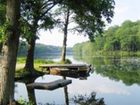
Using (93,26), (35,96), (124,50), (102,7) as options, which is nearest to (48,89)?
(35,96)

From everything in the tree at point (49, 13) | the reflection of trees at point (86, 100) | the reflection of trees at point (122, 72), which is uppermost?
the tree at point (49, 13)

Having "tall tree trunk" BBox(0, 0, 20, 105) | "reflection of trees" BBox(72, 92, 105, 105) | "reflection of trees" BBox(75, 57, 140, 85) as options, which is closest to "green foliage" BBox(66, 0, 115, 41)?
"reflection of trees" BBox(75, 57, 140, 85)

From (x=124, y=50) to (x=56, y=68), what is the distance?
440 ft

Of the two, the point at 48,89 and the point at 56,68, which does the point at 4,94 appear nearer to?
the point at 48,89

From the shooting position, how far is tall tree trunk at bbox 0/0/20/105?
14875 millimetres

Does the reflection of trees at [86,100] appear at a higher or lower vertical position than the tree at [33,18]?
lower

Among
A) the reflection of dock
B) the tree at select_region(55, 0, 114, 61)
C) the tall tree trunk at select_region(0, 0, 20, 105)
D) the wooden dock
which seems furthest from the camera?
the wooden dock

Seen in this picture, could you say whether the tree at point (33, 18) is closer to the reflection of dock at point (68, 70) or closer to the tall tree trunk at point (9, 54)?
the reflection of dock at point (68, 70)

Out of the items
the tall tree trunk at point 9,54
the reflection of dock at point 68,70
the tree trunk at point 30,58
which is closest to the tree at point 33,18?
the tree trunk at point 30,58

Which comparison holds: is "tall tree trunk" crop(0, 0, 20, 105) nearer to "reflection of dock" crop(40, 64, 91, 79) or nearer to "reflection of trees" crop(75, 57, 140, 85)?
"reflection of trees" crop(75, 57, 140, 85)

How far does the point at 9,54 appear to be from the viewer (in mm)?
15008

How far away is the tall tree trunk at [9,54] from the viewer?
1488 cm

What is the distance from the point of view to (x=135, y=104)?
19375mm

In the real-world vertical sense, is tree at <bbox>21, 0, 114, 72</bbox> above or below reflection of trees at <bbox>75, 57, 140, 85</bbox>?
above
